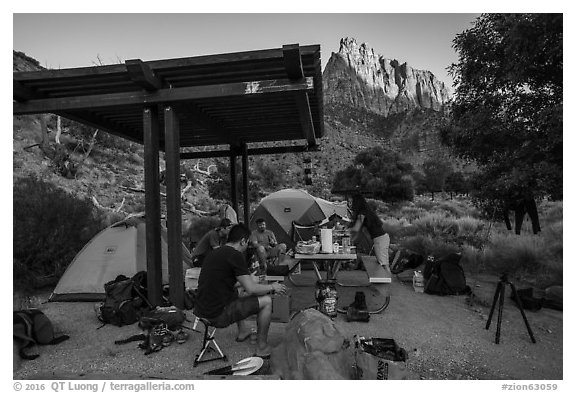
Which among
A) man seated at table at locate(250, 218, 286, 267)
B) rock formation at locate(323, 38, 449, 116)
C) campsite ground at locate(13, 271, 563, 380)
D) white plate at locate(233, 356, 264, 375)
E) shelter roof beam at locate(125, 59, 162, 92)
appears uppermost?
rock formation at locate(323, 38, 449, 116)

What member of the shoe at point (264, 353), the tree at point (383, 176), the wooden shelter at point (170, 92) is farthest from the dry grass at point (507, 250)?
the tree at point (383, 176)

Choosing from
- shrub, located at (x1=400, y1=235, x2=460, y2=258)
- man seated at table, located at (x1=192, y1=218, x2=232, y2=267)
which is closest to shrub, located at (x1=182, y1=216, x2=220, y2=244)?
man seated at table, located at (x1=192, y1=218, x2=232, y2=267)

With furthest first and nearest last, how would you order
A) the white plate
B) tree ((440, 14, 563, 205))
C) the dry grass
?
the dry grass, tree ((440, 14, 563, 205)), the white plate

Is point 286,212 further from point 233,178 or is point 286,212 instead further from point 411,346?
point 411,346

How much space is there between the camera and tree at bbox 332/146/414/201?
2536 centimetres

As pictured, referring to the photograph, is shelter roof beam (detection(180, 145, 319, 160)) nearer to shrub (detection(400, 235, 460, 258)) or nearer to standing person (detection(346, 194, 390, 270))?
shrub (detection(400, 235, 460, 258))

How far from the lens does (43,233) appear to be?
6953mm

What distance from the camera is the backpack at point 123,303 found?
15.8 feet

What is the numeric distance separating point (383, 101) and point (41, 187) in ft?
315

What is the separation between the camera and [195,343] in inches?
166

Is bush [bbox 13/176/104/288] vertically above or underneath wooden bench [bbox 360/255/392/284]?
above

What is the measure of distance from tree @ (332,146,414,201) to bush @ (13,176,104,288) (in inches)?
735

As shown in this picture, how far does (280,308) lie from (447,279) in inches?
114
